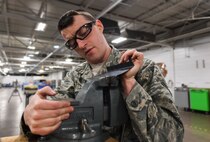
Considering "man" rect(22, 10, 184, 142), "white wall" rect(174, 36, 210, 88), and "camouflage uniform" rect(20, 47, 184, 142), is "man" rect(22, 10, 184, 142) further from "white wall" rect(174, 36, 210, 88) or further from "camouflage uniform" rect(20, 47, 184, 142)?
"white wall" rect(174, 36, 210, 88)

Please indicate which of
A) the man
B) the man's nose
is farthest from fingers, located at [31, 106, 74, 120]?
the man's nose

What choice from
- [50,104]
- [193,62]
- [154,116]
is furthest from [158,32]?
[50,104]

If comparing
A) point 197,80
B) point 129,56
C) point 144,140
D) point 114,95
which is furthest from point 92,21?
point 197,80

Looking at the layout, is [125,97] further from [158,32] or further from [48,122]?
[158,32]

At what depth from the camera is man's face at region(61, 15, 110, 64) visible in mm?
851

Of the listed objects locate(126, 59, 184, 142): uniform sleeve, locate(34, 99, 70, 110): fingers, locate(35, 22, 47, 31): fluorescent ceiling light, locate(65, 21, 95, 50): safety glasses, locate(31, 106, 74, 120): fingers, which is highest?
locate(35, 22, 47, 31): fluorescent ceiling light

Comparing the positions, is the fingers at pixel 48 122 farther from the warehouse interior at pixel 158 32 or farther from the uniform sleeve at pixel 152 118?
the warehouse interior at pixel 158 32

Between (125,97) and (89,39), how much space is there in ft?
1.36

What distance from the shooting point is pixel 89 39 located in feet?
2.86

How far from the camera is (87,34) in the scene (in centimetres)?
86

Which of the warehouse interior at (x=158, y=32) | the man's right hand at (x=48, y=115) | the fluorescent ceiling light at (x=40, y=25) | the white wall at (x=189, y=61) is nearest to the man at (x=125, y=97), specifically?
the man's right hand at (x=48, y=115)

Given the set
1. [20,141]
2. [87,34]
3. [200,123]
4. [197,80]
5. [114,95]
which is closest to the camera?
[114,95]

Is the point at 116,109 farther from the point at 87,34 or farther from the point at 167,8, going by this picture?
the point at 167,8

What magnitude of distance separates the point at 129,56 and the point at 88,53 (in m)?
0.35
